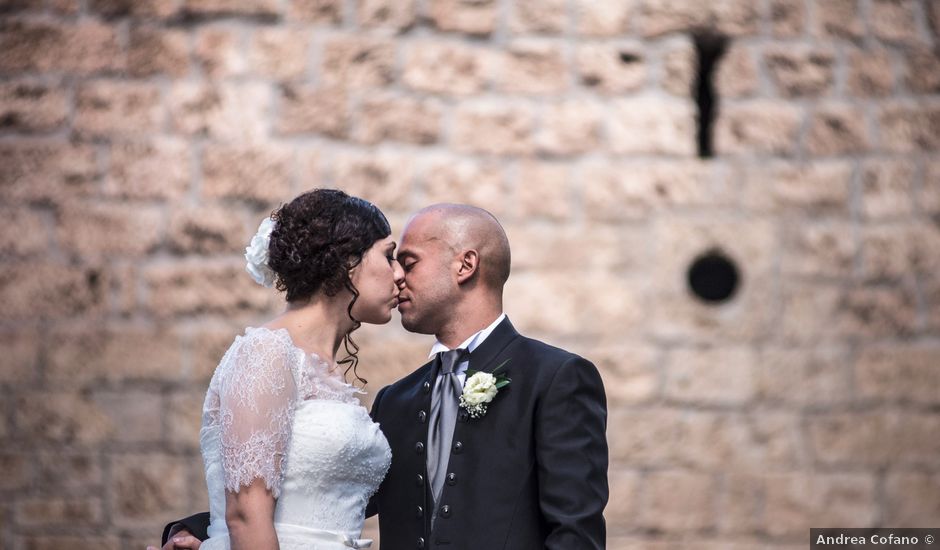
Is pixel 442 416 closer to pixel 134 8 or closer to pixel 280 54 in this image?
pixel 280 54

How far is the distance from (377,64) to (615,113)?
1.05 metres

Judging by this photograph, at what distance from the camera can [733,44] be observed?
212 inches

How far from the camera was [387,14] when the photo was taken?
5344 mm

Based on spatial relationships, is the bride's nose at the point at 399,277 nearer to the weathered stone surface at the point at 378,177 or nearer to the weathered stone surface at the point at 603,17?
the weathered stone surface at the point at 378,177

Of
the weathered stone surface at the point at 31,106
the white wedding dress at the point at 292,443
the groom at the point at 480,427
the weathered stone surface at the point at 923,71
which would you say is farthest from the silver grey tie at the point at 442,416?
the weathered stone surface at the point at 923,71

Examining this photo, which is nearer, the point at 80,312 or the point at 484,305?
the point at 484,305

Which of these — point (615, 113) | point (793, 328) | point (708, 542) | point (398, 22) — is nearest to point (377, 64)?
point (398, 22)

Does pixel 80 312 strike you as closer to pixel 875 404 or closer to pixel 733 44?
pixel 733 44

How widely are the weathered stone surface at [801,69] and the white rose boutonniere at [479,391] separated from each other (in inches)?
108

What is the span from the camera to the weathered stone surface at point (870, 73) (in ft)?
17.6

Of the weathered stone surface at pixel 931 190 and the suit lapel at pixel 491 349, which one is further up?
the suit lapel at pixel 491 349

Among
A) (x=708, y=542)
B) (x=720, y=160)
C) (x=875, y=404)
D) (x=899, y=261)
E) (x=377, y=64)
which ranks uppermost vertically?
(x=377, y=64)

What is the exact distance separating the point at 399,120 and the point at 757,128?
1.54 meters

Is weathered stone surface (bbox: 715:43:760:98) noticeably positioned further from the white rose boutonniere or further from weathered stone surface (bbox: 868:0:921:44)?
the white rose boutonniere
